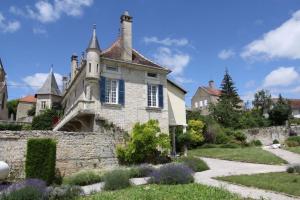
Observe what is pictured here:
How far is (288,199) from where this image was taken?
8766 millimetres

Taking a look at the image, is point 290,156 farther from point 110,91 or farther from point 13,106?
point 13,106

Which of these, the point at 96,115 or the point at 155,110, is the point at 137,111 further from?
the point at 96,115

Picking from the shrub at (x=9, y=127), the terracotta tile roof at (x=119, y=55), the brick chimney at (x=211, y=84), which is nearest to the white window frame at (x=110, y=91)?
the terracotta tile roof at (x=119, y=55)

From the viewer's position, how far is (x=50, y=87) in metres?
42.5

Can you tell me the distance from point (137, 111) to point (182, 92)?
222 inches

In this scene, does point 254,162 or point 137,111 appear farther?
point 137,111

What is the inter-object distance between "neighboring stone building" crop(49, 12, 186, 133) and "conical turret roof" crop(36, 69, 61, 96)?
61.7 feet

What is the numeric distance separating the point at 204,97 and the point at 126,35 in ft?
124

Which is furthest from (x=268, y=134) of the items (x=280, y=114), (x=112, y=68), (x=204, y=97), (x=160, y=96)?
(x=112, y=68)

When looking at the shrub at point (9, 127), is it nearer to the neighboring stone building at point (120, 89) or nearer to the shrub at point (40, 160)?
the neighboring stone building at point (120, 89)

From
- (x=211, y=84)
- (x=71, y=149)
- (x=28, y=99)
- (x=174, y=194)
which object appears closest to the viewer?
(x=174, y=194)

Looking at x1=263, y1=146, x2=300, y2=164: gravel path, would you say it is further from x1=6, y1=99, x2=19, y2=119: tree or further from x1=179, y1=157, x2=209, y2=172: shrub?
x1=6, y1=99, x2=19, y2=119: tree

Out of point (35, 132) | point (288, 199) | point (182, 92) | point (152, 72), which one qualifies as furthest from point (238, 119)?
point (288, 199)

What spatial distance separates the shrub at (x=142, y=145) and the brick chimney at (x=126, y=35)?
6417mm
